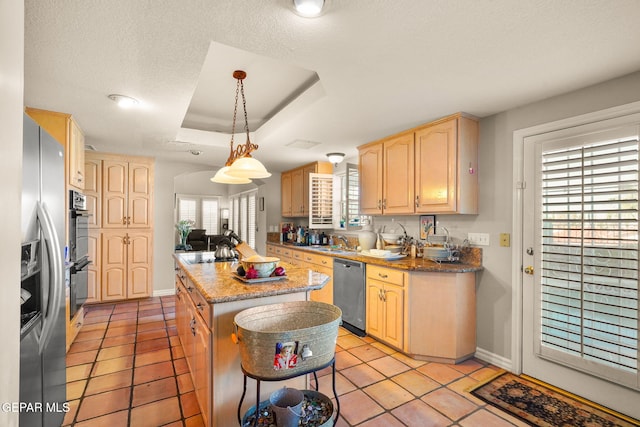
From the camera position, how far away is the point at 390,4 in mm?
1405

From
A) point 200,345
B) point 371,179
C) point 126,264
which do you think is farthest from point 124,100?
point 126,264

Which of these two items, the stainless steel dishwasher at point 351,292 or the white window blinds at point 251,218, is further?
the white window blinds at point 251,218

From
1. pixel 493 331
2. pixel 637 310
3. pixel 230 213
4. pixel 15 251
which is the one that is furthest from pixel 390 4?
pixel 230 213

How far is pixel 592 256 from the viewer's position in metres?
2.11

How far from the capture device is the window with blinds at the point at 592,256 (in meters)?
1.97

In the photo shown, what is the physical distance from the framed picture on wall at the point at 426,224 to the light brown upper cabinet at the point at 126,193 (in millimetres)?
3922

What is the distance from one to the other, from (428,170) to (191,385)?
276 cm

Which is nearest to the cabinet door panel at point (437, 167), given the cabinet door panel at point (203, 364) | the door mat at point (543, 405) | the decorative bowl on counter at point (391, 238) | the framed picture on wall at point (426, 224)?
the framed picture on wall at point (426, 224)

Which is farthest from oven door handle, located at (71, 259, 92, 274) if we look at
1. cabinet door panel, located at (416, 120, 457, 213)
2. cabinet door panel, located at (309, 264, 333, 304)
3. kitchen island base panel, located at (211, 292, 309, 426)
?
cabinet door panel, located at (416, 120, 457, 213)

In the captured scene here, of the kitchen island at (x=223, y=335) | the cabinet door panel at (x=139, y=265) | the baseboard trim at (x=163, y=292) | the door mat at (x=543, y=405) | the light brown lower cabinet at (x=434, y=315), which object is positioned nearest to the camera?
the kitchen island at (x=223, y=335)

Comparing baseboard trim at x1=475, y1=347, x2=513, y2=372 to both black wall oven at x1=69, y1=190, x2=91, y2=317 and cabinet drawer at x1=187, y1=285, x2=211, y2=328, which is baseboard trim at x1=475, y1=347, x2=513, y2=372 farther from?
black wall oven at x1=69, y1=190, x2=91, y2=317

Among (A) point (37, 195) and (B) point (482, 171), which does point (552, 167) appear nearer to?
(B) point (482, 171)

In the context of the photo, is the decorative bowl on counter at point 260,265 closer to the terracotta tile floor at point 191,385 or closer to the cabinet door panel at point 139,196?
the terracotta tile floor at point 191,385

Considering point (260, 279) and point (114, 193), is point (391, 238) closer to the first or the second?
point (260, 279)
